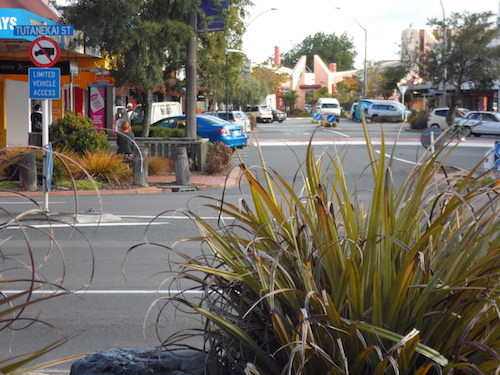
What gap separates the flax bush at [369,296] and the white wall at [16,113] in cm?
2813

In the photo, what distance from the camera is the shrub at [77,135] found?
19.1 metres

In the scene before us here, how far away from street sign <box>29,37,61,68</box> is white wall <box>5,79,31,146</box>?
1684cm

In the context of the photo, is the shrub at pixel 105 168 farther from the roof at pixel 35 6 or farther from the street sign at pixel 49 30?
the roof at pixel 35 6

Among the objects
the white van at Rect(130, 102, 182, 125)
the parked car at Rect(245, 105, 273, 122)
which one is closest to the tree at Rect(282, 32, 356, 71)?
the parked car at Rect(245, 105, 273, 122)

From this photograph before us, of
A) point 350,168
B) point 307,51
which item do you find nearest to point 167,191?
point 350,168

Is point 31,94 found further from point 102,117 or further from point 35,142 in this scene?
point 102,117

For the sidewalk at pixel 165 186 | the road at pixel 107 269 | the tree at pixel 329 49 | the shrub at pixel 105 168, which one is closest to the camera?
the road at pixel 107 269

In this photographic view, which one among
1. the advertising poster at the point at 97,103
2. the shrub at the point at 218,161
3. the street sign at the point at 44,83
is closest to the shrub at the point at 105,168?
the shrub at the point at 218,161

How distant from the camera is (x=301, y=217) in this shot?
342cm

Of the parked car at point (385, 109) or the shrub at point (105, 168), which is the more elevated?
the parked car at point (385, 109)

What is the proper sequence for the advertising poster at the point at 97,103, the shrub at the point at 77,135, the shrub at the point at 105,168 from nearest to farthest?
1. the shrub at the point at 105,168
2. the shrub at the point at 77,135
3. the advertising poster at the point at 97,103

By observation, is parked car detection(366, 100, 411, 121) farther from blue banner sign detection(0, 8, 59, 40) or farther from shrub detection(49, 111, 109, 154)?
blue banner sign detection(0, 8, 59, 40)

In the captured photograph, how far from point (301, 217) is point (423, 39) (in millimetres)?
104569

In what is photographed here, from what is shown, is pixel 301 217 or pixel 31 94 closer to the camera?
pixel 301 217
